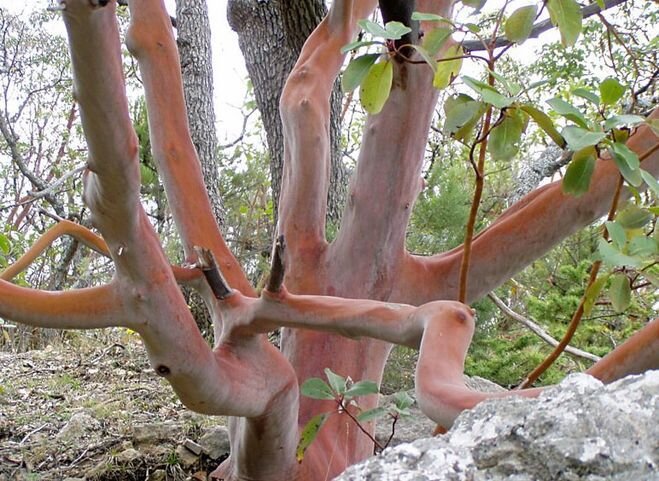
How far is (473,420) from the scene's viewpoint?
643 millimetres

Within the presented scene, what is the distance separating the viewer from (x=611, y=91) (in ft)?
4.00

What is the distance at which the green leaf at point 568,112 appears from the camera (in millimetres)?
1104

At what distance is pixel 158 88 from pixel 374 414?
1037 millimetres

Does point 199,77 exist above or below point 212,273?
above

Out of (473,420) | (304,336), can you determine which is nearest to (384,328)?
(473,420)

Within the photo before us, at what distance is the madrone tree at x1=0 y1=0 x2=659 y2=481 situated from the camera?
3.77ft

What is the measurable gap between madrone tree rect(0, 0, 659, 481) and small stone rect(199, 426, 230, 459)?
17.2 inches

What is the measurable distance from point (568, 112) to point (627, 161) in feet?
0.38

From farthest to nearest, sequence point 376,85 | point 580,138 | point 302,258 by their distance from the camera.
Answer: point 302,258, point 376,85, point 580,138

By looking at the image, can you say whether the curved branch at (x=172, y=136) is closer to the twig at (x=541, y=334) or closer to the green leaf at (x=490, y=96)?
the green leaf at (x=490, y=96)

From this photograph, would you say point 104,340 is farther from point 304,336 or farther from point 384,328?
point 384,328

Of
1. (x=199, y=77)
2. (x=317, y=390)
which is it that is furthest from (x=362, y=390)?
(x=199, y=77)

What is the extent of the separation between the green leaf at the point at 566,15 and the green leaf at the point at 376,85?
0.90 feet

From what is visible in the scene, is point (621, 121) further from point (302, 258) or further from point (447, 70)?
point (302, 258)
